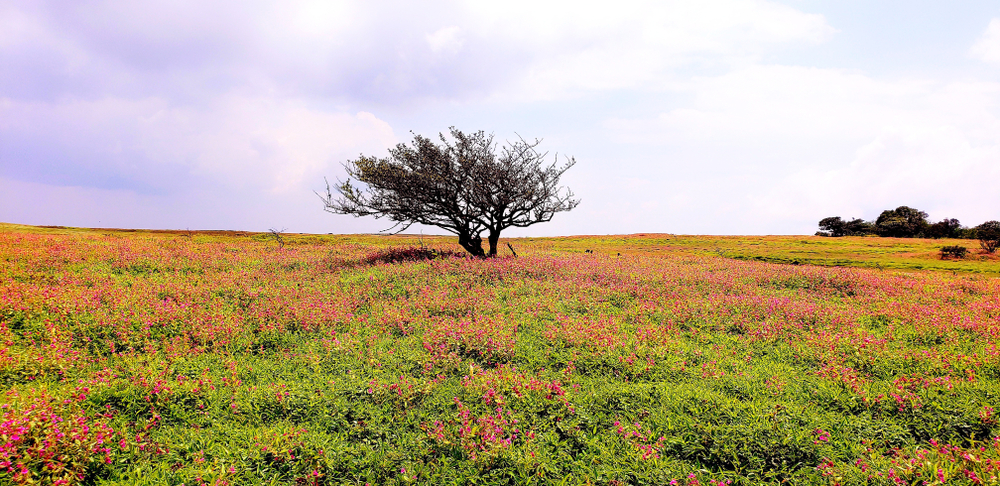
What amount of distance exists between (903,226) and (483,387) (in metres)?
110

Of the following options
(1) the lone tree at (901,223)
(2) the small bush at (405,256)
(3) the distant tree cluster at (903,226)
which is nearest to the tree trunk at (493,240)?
(2) the small bush at (405,256)

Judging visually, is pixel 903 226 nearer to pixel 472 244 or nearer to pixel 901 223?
pixel 901 223

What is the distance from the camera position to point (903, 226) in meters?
82.5

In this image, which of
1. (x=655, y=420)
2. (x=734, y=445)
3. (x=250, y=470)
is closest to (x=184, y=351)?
(x=250, y=470)

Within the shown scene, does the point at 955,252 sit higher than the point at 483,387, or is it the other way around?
the point at 955,252

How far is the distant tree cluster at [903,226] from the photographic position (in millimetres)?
71562

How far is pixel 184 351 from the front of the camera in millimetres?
9180

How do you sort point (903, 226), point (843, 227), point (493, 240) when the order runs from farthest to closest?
point (843, 227) → point (903, 226) → point (493, 240)

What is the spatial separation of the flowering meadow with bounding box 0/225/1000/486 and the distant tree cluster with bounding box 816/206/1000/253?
7575cm

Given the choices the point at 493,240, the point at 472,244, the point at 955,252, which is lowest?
the point at 955,252

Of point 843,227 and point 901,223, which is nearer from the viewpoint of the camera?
point 901,223

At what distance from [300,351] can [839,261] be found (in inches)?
1585

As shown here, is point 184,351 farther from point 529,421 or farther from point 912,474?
point 912,474

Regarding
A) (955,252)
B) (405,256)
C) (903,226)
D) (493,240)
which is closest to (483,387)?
(493,240)
